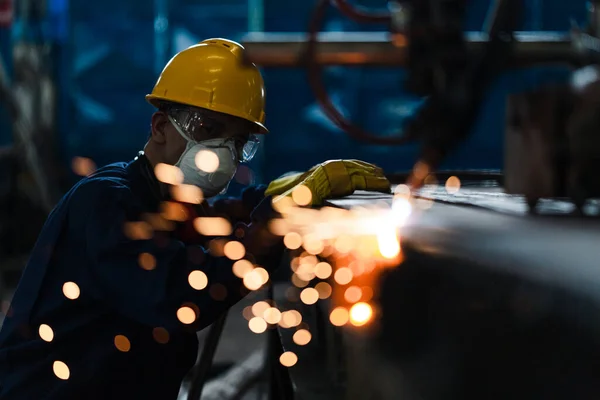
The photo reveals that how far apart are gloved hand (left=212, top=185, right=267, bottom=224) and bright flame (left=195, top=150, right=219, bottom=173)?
0.30 m

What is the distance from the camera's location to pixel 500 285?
1.77 feet

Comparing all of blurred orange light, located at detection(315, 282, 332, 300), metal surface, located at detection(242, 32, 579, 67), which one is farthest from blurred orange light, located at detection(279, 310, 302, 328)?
metal surface, located at detection(242, 32, 579, 67)

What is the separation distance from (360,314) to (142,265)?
1.14ft

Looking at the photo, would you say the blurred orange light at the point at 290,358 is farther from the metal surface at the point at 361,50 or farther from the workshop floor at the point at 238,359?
the metal surface at the point at 361,50

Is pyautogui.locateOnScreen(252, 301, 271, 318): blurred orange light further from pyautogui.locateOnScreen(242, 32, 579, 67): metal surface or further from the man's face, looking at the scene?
pyautogui.locateOnScreen(242, 32, 579, 67): metal surface

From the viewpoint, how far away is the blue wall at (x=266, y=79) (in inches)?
184

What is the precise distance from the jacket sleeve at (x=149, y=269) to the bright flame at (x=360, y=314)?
216 millimetres

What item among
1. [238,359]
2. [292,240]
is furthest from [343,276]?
[238,359]

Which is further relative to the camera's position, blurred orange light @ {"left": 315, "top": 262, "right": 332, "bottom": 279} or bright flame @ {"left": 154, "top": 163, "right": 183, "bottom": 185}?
bright flame @ {"left": 154, "top": 163, "right": 183, "bottom": 185}

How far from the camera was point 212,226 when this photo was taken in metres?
1.41

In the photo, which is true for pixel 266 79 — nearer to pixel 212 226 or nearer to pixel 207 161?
pixel 212 226

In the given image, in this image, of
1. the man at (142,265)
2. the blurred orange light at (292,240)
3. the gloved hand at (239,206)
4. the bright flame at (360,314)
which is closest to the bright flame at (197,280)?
the man at (142,265)

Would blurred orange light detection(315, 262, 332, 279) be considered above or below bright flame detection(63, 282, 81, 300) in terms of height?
above

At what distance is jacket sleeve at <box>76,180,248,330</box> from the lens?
973mm
